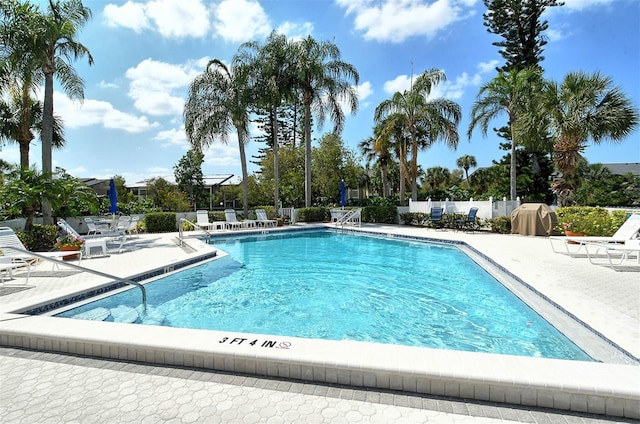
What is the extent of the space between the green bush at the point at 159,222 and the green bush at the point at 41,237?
5.24 m

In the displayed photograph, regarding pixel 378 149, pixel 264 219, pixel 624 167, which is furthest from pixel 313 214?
pixel 624 167

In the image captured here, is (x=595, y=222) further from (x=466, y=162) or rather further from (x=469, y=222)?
(x=466, y=162)

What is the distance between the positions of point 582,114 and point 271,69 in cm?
1486

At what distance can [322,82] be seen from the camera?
65.6 feet

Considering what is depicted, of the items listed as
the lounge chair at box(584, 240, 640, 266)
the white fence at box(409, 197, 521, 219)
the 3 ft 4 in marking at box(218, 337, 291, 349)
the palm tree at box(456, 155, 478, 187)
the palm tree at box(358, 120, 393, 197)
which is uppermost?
the palm tree at box(456, 155, 478, 187)

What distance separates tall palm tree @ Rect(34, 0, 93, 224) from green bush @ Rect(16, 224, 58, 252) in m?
1.00

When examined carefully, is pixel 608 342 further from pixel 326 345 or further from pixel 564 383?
pixel 326 345

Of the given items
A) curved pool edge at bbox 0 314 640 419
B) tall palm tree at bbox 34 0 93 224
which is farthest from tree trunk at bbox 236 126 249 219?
curved pool edge at bbox 0 314 640 419

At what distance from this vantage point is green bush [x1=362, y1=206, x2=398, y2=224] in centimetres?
2011

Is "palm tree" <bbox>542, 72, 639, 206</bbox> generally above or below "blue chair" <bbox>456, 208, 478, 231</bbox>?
above

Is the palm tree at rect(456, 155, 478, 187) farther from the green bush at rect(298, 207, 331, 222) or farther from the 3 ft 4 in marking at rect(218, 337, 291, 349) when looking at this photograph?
the 3 ft 4 in marking at rect(218, 337, 291, 349)

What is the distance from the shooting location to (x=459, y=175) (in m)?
52.5

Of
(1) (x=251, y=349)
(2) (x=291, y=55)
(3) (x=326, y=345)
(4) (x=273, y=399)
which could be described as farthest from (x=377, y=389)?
(2) (x=291, y=55)

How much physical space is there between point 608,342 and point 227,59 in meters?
21.3
